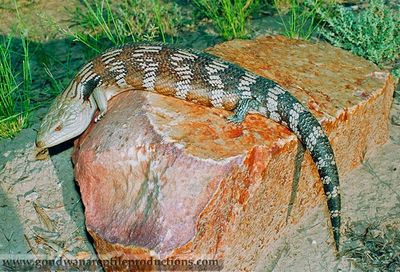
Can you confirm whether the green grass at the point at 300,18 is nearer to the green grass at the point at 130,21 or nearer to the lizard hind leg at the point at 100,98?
the green grass at the point at 130,21

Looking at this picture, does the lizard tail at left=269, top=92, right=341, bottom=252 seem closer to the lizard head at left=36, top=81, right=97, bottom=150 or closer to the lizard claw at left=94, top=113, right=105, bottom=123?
the lizard claw at left=94, top=113, right=105, bottom=123

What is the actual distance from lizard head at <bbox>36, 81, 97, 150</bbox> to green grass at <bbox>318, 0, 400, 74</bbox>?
9.41 ft

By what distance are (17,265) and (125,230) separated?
1165 mm

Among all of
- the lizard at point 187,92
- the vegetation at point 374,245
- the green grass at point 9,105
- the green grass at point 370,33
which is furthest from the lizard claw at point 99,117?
the green grass at point 370,33

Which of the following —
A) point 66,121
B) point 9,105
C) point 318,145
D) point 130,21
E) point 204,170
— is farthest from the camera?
point 130,21

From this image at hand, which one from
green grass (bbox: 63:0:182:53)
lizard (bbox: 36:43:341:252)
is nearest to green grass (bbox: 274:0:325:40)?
green grass (bbox: 63:0:182:53)

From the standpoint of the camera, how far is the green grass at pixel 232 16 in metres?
7.30

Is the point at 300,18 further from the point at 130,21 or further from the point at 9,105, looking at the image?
the point at 9,105

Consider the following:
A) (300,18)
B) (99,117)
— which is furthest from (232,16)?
(99,117)

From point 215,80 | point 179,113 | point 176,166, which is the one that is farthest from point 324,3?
point 176,166

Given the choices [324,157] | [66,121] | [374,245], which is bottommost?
[374,245]

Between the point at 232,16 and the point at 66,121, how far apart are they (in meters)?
2.65

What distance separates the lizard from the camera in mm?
5047

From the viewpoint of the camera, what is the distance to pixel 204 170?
14.7 feet
